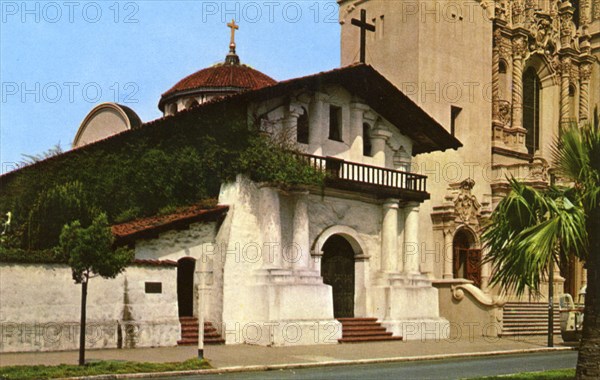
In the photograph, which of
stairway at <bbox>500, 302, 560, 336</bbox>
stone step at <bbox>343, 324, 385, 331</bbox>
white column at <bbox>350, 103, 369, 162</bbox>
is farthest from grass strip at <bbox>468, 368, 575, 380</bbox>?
stairway at <bbox>500, 302, 560, 336</bbox>

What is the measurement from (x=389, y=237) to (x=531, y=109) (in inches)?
803

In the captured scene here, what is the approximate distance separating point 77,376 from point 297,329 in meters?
10.9

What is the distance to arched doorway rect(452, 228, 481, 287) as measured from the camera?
38.7 metres

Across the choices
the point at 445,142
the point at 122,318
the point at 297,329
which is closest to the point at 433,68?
the point at 445,142

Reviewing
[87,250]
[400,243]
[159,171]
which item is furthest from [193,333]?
[400,243]

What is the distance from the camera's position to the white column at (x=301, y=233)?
26359 millimetres

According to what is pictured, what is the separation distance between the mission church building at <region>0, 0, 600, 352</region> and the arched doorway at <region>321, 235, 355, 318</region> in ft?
0.16

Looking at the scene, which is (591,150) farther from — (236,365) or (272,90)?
(272,90)

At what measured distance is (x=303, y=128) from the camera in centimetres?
2872

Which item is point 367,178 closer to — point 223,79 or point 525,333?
point 525,333

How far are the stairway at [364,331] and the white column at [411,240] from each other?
2384mm

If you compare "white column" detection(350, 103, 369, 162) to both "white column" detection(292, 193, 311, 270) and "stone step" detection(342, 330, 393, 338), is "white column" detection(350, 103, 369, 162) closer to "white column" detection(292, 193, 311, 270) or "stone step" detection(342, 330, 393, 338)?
"white column" detection(292, 193, 311, 270)

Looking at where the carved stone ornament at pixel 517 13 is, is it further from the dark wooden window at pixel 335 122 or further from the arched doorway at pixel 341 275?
the arched doorway at pixel 341 275

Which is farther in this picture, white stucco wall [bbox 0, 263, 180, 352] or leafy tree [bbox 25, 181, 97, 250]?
leafy tree [bbox 25, 181, 97, 250]
